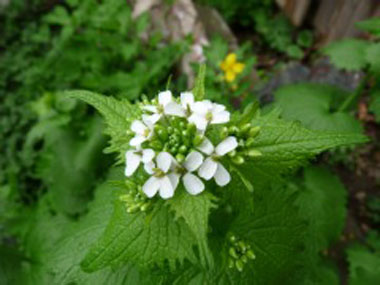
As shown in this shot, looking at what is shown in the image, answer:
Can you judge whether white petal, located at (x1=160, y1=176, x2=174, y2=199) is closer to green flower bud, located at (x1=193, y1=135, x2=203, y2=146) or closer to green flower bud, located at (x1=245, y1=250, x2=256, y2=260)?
green flower bud, located at (x1=193, y1=135, x2=203, y2=146)

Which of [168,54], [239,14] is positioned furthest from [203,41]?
[239,14]

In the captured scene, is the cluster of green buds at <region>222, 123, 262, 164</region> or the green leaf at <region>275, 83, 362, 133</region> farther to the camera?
the green leaf at <region>275, 83, 362, 133</region>

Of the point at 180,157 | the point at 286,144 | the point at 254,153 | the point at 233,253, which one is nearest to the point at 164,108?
the point at 180,157

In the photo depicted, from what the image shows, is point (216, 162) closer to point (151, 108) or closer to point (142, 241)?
point (151, 108)

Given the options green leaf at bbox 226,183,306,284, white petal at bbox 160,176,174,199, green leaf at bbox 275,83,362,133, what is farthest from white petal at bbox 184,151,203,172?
green leaf at bbox 275,83,362,133

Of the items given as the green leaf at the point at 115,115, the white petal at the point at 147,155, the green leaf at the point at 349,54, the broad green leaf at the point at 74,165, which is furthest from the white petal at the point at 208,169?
the broad green leaf at the point at 74,165

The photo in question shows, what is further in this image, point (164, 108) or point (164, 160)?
point (164, 108)
